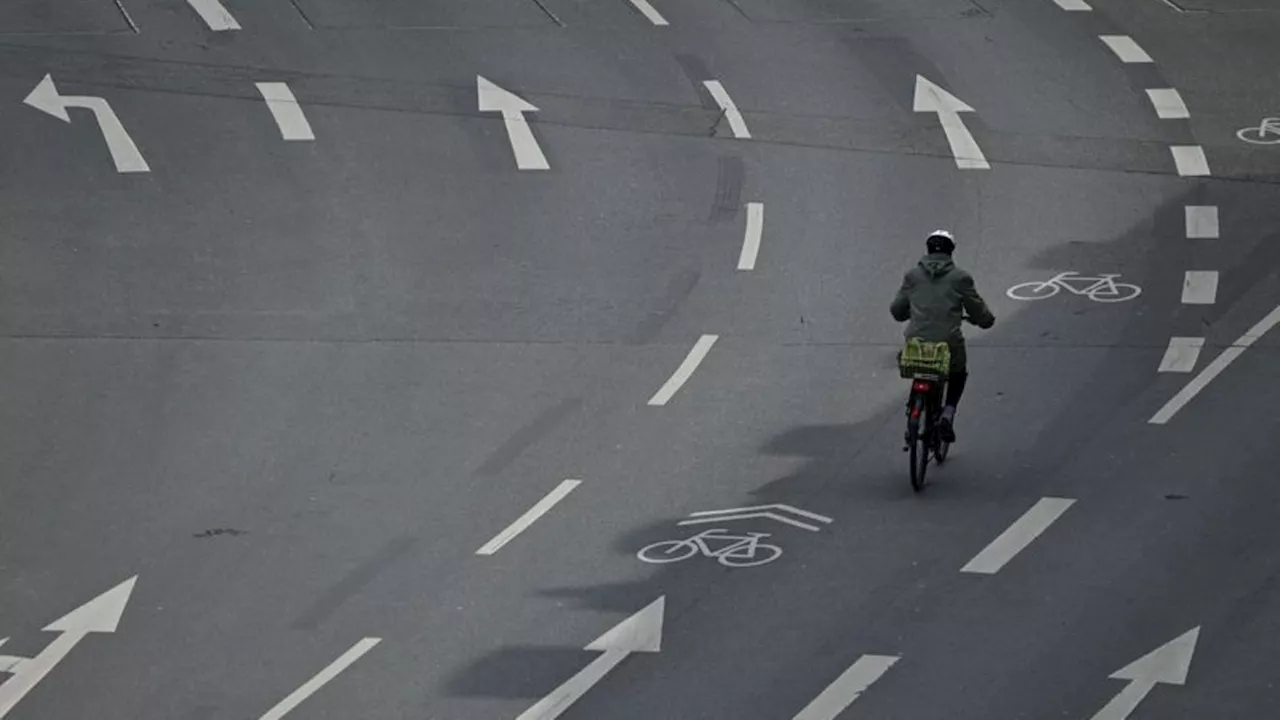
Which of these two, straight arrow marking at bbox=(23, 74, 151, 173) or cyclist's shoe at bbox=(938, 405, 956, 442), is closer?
cyclist's shoe at bbox=(938, 405, 956, 442)

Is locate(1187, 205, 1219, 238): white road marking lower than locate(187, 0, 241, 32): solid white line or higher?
lower

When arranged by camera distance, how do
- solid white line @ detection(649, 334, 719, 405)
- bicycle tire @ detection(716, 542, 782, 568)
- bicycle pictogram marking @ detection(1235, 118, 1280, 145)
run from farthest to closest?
bicycle pictogram marking @ detection(1235, 118, 1280, 145) → solid white line @ detection(649, 334, 719, 405) → bicycle tire @ detection(716, 542, 782, 568)

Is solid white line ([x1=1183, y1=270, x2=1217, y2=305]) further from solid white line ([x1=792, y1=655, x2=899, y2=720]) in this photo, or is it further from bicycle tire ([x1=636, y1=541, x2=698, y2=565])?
solid white line ([x1=792, y1=655, x2=899, y2=720])

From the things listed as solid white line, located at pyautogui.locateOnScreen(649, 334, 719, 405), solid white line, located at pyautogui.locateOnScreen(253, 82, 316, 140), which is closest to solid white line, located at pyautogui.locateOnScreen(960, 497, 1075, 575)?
solid white line, located at pyautogui.locateOnScreen(649, 334, 719, 405)

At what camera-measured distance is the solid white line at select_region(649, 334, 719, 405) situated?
21.9 m

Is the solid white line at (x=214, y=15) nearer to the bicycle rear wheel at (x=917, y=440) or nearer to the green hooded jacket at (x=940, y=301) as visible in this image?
the green hooded jacket at (x=940, y=301)

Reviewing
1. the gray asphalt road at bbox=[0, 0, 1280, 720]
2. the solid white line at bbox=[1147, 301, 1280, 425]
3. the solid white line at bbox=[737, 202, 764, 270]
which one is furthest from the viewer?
the solid white line at bbox=[737, 202, 764, 270]

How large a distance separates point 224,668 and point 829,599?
3749 millimetres

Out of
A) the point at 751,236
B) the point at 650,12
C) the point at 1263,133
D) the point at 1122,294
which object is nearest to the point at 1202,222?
the point at 1122,294

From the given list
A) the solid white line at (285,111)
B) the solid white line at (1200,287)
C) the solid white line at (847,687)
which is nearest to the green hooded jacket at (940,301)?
the solid white line at (847,687)

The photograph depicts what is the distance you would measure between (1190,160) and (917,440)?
9.83 m

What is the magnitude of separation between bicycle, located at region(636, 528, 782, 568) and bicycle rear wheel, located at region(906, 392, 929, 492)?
4.29 feet

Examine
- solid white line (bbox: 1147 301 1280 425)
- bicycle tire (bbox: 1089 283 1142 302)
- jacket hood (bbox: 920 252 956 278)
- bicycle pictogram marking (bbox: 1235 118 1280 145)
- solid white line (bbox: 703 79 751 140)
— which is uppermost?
jacket hood (bbox: 920 252 956 278)

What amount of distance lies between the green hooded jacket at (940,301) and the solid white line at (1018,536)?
4.58 ft
